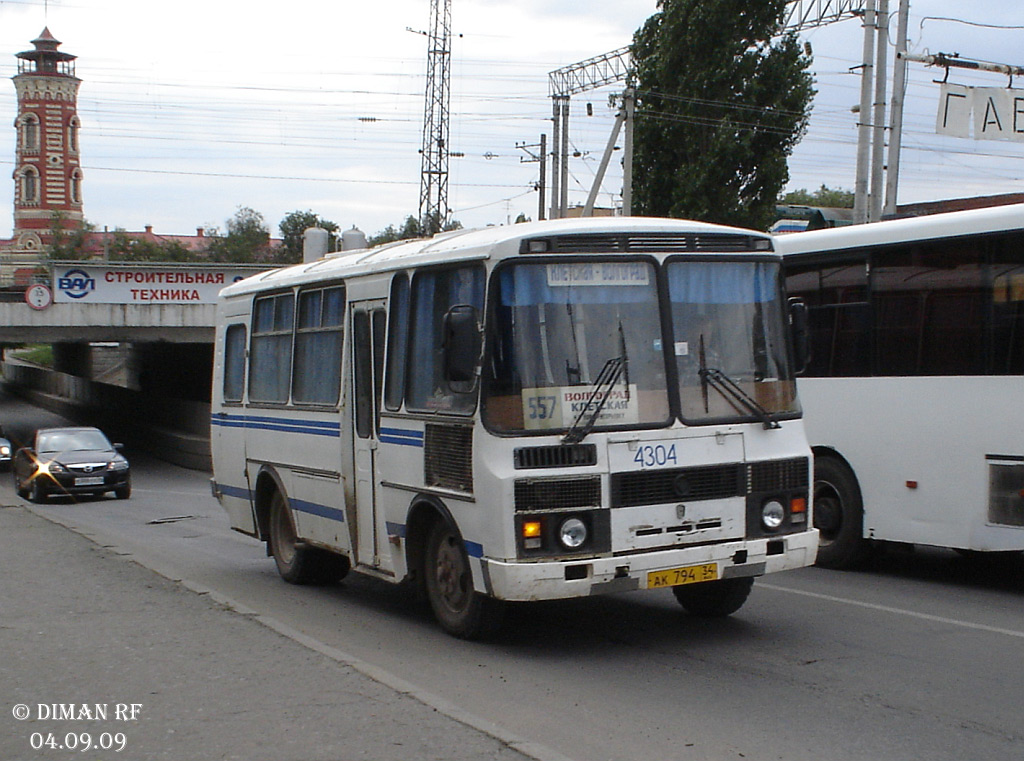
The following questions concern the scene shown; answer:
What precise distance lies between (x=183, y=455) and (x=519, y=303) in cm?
3377

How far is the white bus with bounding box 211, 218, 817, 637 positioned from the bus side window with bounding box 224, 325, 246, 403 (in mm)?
3333

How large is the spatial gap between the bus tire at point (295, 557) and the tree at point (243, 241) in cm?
8998

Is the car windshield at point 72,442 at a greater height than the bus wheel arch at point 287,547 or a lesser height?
lesser

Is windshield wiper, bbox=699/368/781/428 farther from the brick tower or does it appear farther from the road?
the brick tower

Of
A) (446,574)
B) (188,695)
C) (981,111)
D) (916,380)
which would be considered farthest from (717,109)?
(188,695)

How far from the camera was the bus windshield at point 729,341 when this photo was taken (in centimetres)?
832

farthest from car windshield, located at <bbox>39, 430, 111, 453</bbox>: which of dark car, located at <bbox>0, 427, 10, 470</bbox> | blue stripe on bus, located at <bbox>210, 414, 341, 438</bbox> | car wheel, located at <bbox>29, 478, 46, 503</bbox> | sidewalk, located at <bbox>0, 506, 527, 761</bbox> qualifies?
sidewalk, located at <bbox>0, 506, 527, 761</bbox>

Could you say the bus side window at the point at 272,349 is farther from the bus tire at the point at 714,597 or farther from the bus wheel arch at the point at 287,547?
the bus tire at the point at 714,597

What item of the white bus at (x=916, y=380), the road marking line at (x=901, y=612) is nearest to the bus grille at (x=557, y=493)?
the road marking line at (x=901, y=612)

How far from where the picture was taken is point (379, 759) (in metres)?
5.68

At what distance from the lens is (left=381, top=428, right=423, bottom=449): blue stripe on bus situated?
8.95 meters

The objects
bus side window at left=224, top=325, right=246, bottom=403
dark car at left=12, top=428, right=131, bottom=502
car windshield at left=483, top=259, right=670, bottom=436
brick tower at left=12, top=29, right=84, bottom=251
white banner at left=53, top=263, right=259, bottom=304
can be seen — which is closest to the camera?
car windshield at left=483, top=259, right=670, bottom=436

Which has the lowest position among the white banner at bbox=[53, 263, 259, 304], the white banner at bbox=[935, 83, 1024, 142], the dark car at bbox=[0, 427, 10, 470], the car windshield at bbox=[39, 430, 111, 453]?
the dark car at bbox=[0, 427, 10, 470]

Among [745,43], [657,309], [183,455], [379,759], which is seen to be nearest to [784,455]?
[657,309]
